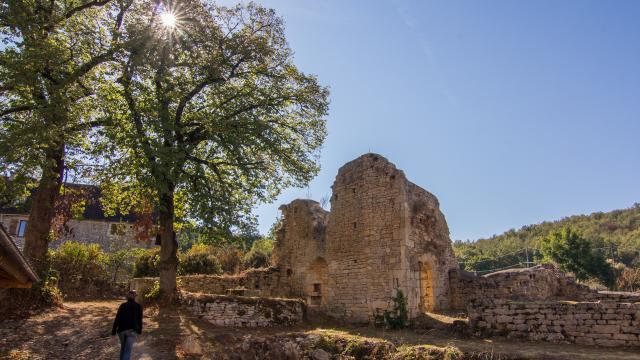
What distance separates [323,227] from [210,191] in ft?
19.6

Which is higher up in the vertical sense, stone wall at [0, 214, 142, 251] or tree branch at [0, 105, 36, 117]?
tree branch at [0, 105, 36, 117]

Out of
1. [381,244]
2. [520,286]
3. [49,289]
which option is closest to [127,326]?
[49,289]

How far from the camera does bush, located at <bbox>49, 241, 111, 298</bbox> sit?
16.6 metres

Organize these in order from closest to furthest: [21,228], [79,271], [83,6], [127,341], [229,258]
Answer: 1. [127,341]
2. [83,6]
3. [79,271]
4. [229,258]
5. [21,228]

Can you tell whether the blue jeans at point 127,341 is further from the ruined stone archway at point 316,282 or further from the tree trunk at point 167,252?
the ruined stone archway at point 316,282

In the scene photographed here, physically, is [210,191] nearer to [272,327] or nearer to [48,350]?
[272,327]

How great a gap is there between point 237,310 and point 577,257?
94.8ft

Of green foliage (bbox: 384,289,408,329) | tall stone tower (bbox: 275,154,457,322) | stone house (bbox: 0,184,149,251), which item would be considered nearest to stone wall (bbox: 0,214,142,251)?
stone house (bbox: 0,184,149,251)

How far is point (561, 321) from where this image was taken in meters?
10.5

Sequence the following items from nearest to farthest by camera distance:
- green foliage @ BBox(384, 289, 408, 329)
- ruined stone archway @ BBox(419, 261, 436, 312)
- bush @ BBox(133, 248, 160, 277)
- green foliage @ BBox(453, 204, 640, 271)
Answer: green foliage @ BBox(384, 289, 408, 329)
ruined stone archway @ BBox(419, 261, 436, 312)
bush @ BBox(133, 248, 160, 277)
green foliage @ BBox(453, 204, 640, 271)

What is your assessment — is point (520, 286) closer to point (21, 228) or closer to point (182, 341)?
point (182, 341)

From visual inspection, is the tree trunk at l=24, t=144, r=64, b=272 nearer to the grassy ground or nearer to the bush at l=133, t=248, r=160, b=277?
the grassy ground

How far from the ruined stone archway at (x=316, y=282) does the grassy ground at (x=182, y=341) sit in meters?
5.42

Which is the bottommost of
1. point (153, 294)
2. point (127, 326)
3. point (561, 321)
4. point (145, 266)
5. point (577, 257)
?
point (127, 326)
